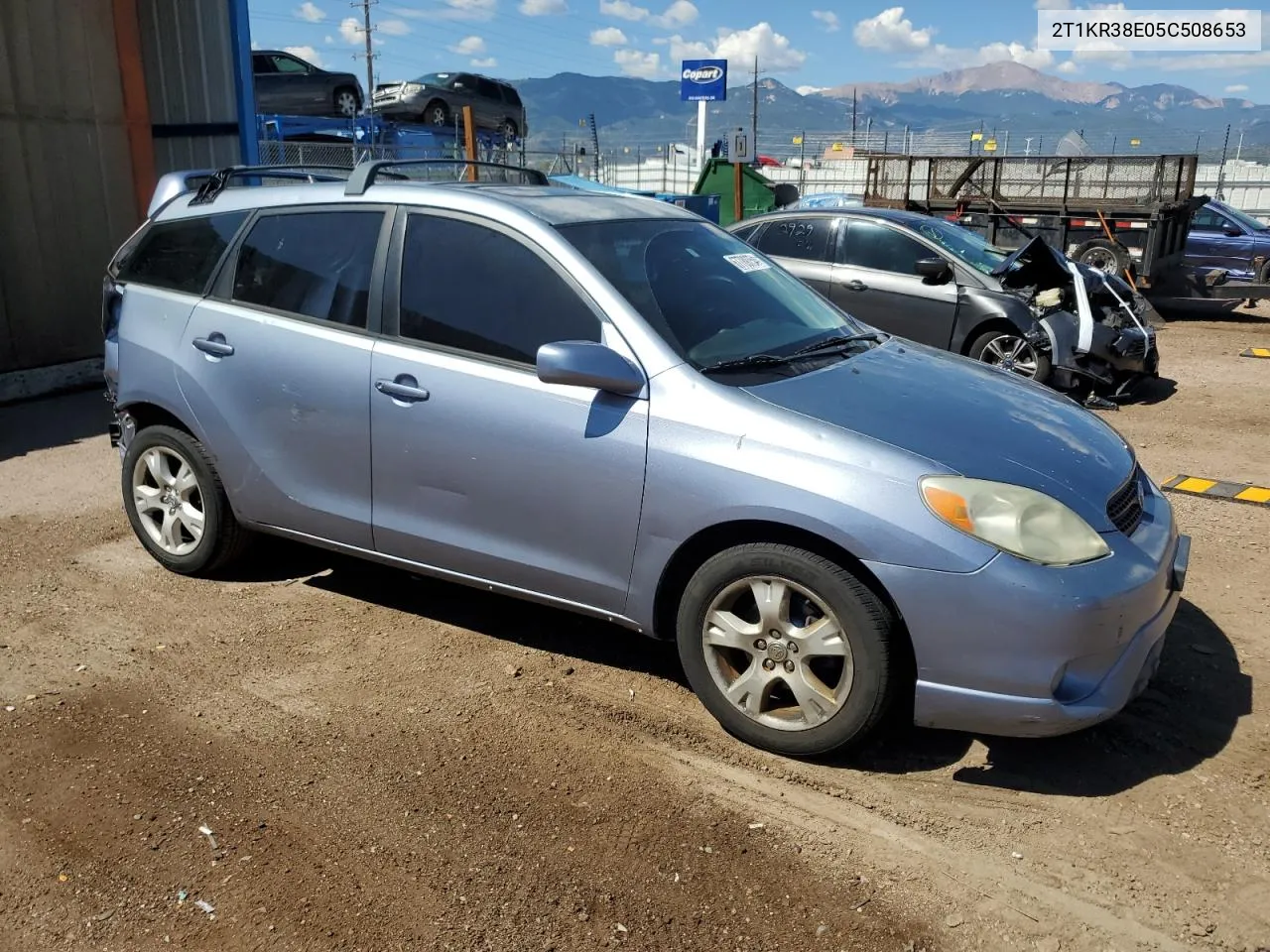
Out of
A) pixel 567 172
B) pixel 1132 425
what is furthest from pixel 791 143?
pixel 1132 425

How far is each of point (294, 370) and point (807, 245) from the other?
6504mm

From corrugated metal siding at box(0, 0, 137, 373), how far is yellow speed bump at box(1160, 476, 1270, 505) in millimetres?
8839

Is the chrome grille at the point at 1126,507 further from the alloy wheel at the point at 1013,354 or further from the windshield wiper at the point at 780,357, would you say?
the alloy wheel at the point at 1013,354

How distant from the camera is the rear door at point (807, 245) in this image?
9.49m

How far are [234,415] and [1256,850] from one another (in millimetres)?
3952

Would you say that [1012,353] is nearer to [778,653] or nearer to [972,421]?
[972,421]

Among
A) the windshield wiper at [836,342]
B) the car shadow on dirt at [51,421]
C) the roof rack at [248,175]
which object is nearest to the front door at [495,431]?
the windshield wiper at [836,342]

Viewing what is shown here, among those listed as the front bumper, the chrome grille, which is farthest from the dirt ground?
A: the chrome grille

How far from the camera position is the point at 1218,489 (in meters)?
6.42

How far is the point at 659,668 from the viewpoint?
4098 millimetres

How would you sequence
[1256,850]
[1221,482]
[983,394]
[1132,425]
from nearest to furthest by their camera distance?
[1256,850], [983,394], [1221,482], [1132,425]

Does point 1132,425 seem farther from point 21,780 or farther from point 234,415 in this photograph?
point 21,780

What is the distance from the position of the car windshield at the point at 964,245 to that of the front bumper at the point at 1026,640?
6.49 m

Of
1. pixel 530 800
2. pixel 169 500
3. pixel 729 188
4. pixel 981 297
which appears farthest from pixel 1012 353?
pixel 729 188
